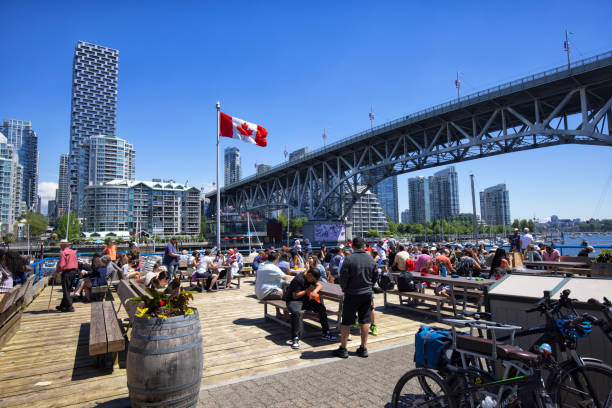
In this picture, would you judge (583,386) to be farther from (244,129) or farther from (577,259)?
(244,129)

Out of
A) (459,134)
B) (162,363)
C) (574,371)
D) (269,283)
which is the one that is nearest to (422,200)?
(459,134)

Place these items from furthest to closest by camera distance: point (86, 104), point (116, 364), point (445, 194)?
point (86, 104)
point (445, 194)
point (116, 364)

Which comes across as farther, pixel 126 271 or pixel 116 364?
pixel 126 271

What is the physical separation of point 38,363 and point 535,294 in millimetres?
7227

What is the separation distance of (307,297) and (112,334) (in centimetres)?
328

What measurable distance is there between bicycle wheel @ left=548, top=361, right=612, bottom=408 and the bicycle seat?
16.5 inches

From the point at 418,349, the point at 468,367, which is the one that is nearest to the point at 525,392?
the point at 468,367

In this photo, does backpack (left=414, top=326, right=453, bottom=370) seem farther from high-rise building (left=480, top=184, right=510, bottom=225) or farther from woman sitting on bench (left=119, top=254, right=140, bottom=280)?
high-rise building (left=480, top=184, right=510, bottom=225)

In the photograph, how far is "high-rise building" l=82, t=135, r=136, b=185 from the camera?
→ 154m

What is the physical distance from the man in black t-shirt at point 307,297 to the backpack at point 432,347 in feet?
10.1

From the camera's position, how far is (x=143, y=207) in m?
132

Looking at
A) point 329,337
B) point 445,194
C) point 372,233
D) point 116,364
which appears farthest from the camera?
point 445,194

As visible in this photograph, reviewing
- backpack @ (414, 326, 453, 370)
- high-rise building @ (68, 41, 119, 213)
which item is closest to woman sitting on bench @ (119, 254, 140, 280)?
backpack @ (414, 326, 453, 370)

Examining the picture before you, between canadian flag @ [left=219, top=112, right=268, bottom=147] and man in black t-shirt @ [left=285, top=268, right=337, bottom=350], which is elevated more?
canadian flag @ [left=219, top=112, right=268, bottom=147]
